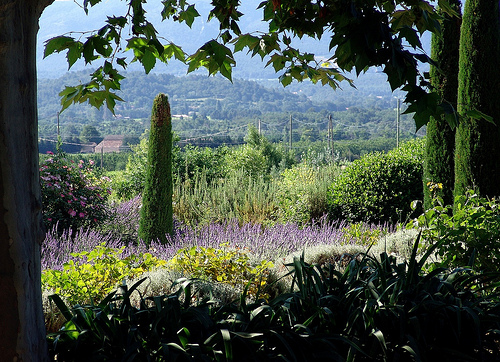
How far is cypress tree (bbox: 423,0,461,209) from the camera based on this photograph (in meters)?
6.25

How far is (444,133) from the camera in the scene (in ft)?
20.5

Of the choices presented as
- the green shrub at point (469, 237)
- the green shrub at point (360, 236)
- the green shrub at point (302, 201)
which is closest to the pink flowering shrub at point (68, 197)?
the green shrub at point (302, 201)

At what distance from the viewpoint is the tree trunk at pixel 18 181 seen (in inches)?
56.5

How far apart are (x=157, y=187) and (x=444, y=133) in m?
3.99

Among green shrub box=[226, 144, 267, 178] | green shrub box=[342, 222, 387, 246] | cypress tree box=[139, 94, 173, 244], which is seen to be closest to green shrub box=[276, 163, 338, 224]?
green shrub box=[342, 222, 387, 246]

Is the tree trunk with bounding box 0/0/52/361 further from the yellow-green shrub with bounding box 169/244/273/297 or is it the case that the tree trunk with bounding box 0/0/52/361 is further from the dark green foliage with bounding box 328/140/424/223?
the dark green foliage with bounding box 328/140/424/223

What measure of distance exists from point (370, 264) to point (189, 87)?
117869 millimetres

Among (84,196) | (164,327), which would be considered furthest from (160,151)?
(164,327)

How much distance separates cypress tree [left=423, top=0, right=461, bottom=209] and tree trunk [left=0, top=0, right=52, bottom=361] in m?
5.52

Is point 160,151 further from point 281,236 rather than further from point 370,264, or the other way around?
point 370,264

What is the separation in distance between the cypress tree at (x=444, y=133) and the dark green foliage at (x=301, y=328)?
14.2 feet

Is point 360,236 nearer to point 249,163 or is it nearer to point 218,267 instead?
point 218,267

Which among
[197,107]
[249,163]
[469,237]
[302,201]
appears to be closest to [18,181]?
[469,237]

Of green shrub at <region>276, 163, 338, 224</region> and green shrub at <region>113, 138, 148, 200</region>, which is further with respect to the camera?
green shrub at <region>113, 138, 148, 200</region>
